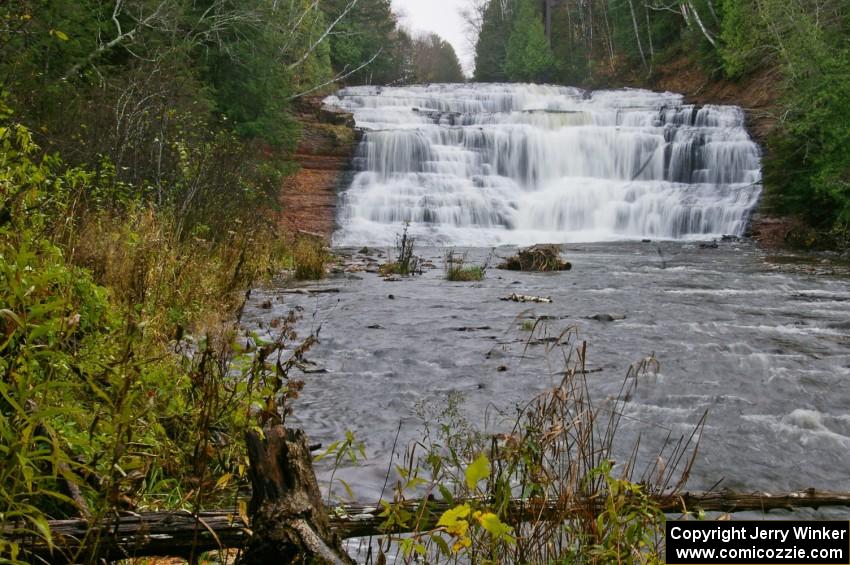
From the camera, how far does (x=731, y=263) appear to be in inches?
608

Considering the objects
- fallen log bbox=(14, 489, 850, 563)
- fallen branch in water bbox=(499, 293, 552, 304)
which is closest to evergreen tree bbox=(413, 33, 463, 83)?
fallen branch in water bbox=(499, 293, 552, 304)

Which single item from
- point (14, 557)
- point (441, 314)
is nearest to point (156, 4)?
point (441, 314)

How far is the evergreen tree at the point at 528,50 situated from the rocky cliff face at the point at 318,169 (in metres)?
30.3

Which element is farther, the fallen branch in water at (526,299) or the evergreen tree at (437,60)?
the evergreen tree at (437,60)

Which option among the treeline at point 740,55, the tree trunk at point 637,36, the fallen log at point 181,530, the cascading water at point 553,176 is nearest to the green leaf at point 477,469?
the fallen log at point 181,530

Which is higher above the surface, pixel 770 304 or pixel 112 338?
pixel 112 338

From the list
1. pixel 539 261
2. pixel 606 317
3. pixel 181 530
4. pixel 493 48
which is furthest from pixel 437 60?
pixel 181 530

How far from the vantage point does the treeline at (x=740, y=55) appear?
18.0m

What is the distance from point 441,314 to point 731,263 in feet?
29.7

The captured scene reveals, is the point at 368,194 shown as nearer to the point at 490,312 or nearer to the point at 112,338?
the point at 490,312

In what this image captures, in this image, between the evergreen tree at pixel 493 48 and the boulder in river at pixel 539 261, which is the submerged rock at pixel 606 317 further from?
the evergreen tree at pixel 493 48

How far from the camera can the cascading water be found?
76.6 ft

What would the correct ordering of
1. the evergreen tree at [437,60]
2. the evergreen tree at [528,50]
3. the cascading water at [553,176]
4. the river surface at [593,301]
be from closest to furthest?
the river surface at [593,301] < the cascading water at [553,176] < the evergreen tree at [528,50] < the evergreen tree at [437,60]

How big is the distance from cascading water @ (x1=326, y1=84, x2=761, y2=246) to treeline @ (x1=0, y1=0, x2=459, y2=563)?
13.9ft
